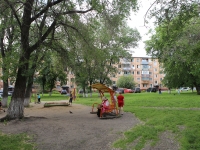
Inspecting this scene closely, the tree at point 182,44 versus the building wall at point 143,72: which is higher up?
the building wall at point 143,72

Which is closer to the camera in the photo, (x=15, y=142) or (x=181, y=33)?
(x=15, y=142)

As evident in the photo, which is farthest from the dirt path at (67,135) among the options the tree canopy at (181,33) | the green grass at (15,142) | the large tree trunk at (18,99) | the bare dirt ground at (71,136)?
the tree canopy at (181,33)

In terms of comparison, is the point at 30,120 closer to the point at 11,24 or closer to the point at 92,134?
the point at 92,134

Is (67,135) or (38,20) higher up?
(38,20)

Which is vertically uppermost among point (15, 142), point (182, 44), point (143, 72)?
point (143, 72)

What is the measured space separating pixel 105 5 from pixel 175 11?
13.9 ft

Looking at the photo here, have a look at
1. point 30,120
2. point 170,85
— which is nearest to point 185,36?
point 30,120

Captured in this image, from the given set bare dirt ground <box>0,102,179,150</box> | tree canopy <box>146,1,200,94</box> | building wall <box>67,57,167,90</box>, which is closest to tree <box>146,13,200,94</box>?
tree canopy <box>146,1,200,94</box>

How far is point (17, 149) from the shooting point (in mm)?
6625

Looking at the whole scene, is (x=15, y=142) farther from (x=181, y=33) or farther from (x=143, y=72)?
(x=143, y=72)

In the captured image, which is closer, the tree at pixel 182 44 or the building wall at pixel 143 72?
the tree at pixel 182 44

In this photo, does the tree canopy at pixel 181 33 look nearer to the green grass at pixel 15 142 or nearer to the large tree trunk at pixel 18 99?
the green grass at pixel 15 142

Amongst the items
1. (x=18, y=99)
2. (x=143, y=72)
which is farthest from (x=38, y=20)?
(x=143, y=72)

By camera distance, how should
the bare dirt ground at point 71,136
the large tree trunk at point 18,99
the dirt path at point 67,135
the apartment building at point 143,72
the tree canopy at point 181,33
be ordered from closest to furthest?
the bare dirt ground at point 71,136 → the dirt path at point 67,135 → the tree canopy at point 181,33 → the large tree trunk at point 18,99 → the apartment building at point 143,72
